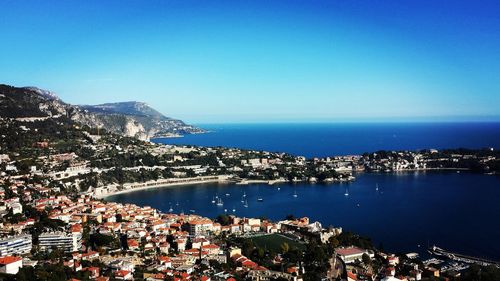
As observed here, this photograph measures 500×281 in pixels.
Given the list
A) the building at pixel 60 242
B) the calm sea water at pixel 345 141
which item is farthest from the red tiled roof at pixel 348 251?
the calm sea water at pixel 345 141

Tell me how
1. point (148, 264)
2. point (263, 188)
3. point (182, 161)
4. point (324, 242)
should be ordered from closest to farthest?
point (148, 264) → point (324, 242) → point (263, 188) → point (182, 161)

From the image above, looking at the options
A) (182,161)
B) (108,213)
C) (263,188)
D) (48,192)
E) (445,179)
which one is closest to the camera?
(108,213)

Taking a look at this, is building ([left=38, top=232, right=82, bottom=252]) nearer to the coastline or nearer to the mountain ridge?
the coastline

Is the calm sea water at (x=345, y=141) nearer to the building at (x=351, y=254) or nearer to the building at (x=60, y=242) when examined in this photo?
the building at (x=351, y=254)

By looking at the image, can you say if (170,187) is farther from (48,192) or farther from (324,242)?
(324,242)

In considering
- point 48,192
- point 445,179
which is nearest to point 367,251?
point 48,192

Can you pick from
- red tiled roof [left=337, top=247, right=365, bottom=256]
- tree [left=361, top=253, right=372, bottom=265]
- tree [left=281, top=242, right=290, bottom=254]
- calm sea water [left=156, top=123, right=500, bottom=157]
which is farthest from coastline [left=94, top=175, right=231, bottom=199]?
calm sea water [left=156, top=123, right=500, bottom=157]
